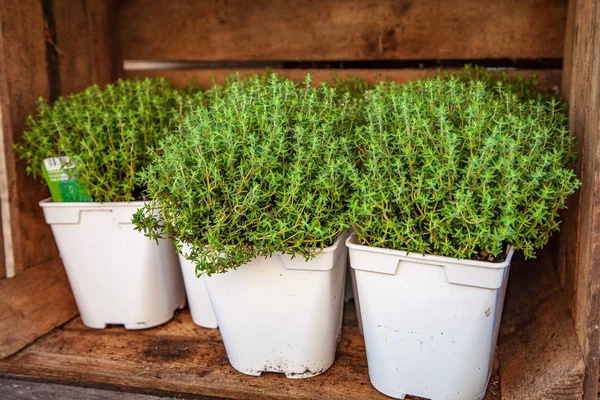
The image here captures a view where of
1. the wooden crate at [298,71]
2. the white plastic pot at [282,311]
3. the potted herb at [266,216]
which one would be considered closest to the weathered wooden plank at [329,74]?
the wooden crate at [298,71]

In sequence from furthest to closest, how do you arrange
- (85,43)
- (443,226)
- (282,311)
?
(85,43), (282,311), (443,226)

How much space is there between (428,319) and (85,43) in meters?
1.76

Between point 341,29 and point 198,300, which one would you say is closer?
point 198,300

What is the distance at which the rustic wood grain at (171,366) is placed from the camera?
5.04 ft

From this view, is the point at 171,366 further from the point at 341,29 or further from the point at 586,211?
the point at 341,29

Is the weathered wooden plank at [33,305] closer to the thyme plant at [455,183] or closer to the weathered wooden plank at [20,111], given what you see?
the weathered wooden plank at [20,111]

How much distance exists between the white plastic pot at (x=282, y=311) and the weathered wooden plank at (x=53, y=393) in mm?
278

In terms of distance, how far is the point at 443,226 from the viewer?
1.27m

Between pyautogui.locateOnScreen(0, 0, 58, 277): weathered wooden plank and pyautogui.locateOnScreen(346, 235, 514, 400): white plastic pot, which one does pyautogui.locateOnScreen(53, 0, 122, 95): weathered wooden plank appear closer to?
pyautogui.locateOnScreen(0, 0, 58, 277): weathered wooden plank

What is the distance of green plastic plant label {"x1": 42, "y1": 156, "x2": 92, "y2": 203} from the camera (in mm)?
1771

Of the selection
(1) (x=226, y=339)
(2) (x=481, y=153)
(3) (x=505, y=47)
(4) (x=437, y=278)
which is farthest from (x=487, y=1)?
(1) (x=226, y=339)

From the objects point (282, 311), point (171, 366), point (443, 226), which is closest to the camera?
point (443, 226)

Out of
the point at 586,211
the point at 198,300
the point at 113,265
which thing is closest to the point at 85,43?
the point at 113,265

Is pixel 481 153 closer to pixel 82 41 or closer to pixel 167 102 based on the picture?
pixel 167 102
